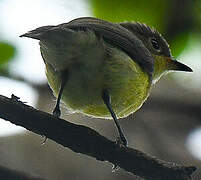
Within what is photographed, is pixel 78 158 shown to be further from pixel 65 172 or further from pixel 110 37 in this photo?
pixel 110 37

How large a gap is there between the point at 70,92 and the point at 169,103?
1.50m

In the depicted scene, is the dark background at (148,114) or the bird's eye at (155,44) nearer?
the dark background at (148,114)

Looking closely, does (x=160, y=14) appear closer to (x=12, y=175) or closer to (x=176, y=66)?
(x=176, y=66)

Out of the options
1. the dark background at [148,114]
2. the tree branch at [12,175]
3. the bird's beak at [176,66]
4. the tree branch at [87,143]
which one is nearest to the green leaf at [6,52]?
the dark background at [148,114]

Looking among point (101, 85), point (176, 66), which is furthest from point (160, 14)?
point (176, 66)

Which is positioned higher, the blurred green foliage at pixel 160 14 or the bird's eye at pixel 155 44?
the blurred green foliage at pixel 160 14

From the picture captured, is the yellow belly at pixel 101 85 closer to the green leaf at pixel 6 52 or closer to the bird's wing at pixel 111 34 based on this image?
the bird's wing at pixel 111 34

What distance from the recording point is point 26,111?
2486 millimetres

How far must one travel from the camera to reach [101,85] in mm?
3961

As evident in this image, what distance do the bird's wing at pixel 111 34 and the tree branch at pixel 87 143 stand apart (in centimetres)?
71

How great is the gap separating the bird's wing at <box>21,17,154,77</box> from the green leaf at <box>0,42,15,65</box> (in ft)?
1.70

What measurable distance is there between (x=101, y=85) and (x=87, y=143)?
1321mm

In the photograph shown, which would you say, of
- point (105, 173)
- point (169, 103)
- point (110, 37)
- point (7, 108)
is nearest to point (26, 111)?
point (7, 108)

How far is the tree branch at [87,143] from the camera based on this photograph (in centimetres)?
244
